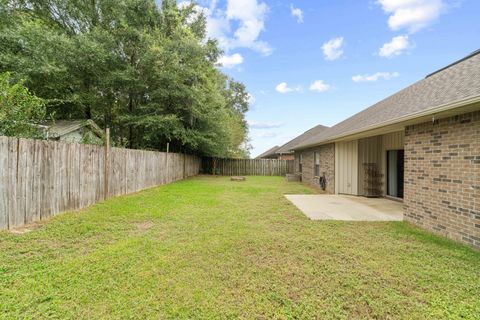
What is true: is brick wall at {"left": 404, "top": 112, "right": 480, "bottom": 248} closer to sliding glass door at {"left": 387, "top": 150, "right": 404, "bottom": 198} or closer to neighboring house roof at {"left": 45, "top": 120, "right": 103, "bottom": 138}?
sliding glass door at {"left": 387, "top": 150, "right": 404, "bottom": 198}

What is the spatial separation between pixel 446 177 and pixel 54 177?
8.00 metres

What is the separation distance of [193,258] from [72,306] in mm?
1449

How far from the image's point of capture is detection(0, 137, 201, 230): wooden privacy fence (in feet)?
13.7

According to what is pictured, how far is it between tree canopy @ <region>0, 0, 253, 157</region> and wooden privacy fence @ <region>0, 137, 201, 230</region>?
639cm

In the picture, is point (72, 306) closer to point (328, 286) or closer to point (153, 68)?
point (328, 286)

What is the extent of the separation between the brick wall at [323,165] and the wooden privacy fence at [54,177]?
8.04 m

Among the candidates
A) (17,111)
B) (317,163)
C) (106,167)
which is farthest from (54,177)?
(317,163)

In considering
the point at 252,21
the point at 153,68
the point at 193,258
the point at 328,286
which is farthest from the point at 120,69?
the point at 328,286

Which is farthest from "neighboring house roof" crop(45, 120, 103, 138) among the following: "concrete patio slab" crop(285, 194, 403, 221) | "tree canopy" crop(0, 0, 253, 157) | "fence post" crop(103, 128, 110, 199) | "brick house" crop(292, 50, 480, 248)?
"brick house" crop(292, 50, 480, 248)

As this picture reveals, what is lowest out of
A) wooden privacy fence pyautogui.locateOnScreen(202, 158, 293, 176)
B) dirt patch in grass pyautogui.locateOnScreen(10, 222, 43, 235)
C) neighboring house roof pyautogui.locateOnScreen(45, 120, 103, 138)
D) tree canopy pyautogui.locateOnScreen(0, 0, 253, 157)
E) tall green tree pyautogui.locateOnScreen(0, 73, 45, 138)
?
dirt patch in grass pyautogui.locateOnScreen(10, 222, 43, 235)

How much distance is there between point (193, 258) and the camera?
11.0ft

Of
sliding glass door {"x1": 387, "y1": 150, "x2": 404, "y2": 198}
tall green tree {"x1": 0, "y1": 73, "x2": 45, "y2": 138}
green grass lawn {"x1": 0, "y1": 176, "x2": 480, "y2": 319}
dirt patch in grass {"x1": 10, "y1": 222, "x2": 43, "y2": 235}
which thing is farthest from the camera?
sliding glass door {"x1": 387, "y1": 150, "x2": 404, "y2": 198}

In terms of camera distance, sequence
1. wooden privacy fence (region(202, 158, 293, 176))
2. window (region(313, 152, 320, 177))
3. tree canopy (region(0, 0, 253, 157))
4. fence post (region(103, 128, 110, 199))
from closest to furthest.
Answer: fence post (region(103, 128, 110, 199)) → window (region(313, 152, 320, 177)) → tree canopy (region(0, 0, 253, 157)) → wooden privacy fence (region(202, 158, 293, 176))

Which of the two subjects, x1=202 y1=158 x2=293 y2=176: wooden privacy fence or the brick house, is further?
x1=202 y1=158 x2=293 y2=176: wooden privacy fence
